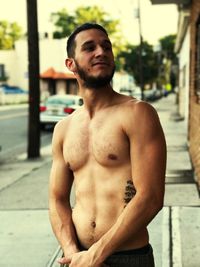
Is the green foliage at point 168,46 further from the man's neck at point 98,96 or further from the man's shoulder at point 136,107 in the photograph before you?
the man's shoulder at point 136,107

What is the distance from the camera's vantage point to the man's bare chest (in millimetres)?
1990

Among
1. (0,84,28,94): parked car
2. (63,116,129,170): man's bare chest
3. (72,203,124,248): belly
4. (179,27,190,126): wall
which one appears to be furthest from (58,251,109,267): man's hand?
(0,84,28,94): parked car

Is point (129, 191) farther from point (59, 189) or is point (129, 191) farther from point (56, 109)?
point (56, 109)

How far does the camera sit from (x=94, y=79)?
2.02m

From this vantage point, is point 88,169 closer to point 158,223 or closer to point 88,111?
point 88,111

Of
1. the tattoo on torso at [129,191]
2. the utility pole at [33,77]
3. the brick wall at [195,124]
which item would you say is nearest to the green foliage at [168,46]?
the utility pole at [33,77]

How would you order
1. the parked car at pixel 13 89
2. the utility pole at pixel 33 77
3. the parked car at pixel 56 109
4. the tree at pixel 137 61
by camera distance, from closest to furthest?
the utility pole at pixel 33 77 < the parked car at pixel 56 109 < the parked car at pixel 13 89 < the tree at pixel 137 61

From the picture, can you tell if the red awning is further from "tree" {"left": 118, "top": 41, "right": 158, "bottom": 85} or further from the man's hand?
the man's hand

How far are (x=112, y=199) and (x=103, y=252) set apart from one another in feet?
0.80

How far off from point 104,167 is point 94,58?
48 cm

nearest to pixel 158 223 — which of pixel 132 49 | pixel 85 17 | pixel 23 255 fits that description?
pixel 23 255

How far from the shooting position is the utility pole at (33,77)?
1120 cm

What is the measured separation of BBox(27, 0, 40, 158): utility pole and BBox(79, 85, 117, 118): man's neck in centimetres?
939

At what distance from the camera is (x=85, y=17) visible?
70.1 m
